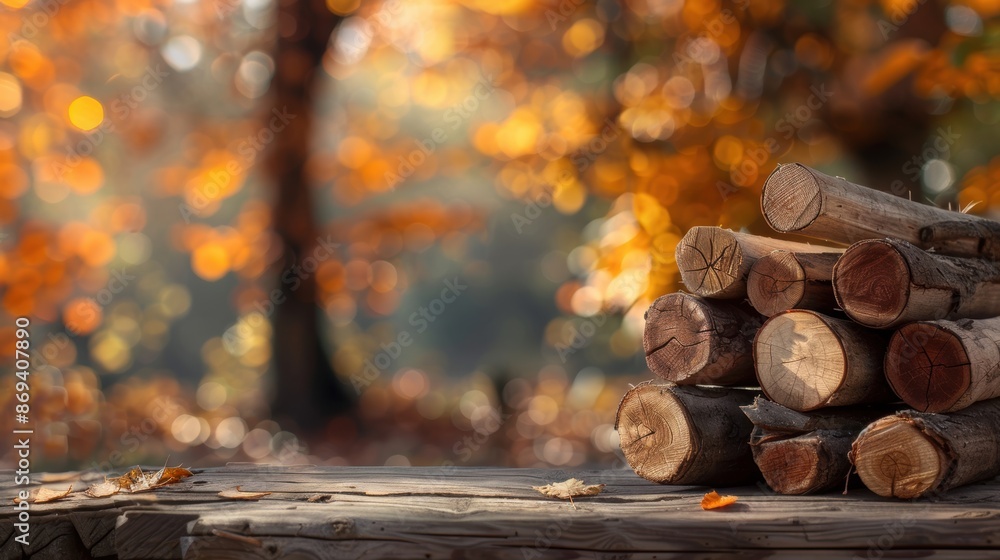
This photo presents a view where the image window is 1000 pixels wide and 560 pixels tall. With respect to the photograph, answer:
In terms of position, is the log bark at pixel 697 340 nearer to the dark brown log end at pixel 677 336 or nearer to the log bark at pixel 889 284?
the dark brown log end at pixel 677 336

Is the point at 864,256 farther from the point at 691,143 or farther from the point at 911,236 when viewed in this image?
the point at 691,143

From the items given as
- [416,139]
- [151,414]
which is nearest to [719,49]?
[416,139]

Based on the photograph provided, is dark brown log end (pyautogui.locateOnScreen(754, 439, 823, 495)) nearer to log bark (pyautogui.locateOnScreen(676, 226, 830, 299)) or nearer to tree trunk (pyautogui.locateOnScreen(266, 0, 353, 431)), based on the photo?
log bark (pyautogui.locateOnScreen(676, 226, 830, 299))

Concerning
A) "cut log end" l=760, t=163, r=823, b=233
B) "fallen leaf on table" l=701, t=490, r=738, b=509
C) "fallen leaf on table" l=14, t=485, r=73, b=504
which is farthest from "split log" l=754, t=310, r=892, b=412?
"fallen leaf on table" l=14, t=485, r=73, b=504

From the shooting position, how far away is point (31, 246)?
7652mm

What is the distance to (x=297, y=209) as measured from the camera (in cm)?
842

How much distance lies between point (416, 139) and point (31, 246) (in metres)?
4.08

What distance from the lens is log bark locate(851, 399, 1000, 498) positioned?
2824 millimetres

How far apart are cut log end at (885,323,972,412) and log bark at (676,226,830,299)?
0.61 meters

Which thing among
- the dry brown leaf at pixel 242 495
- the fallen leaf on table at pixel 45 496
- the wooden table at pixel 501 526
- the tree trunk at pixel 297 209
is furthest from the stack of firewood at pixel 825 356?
the tree trunk at pixel 297 209

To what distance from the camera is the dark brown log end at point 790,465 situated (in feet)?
9.91

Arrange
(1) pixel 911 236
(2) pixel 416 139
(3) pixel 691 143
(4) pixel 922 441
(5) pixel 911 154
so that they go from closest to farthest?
1. (4) pixel 922 441
2. (1) pixel 911 236
3. (3) pixel 691 143
4. (5) pixel 911 154
5. (2) pixel 416 139

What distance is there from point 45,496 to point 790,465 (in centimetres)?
289

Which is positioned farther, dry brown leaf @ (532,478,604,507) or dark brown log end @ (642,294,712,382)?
dark brown log end @ (642,294,712,382)
